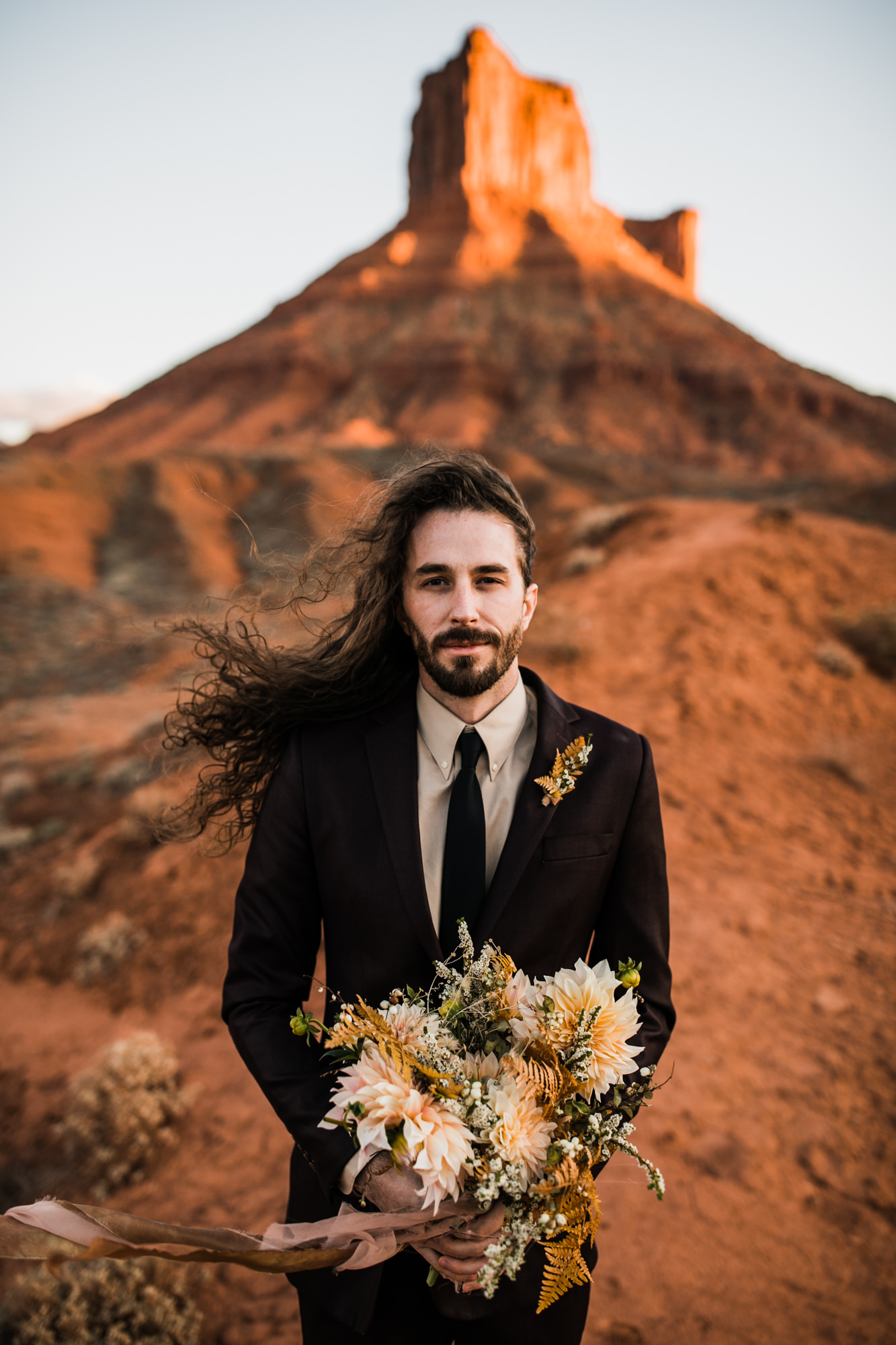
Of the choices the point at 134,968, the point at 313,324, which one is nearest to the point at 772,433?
the point at 313,324

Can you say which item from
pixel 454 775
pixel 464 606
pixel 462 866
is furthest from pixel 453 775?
pixel 464 606

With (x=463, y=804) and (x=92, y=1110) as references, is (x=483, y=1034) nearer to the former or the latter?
(x=463, y=804)

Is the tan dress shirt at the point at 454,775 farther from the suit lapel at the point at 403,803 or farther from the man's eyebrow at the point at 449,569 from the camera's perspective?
the man's eyebrow at the point at 449,569

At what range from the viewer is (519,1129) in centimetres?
138

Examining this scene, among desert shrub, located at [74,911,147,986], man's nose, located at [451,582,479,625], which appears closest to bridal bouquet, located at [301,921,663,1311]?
man's nose, located at [451,582,479,625]

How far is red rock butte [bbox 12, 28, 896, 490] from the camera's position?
4338 centimetres

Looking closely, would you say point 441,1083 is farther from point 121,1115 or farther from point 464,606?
point 121,1115

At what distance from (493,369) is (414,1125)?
4918cm

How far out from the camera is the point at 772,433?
146 feet

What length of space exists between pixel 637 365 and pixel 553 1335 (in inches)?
1987

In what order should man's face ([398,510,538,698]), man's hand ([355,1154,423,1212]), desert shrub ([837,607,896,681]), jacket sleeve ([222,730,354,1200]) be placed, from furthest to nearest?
desert shrub ([837,607,896,681]) < man's face ([398,510,538,698]) < jacket sleeve ([222,730,354,1200]) < man's hand ([355,1154,423,1212])

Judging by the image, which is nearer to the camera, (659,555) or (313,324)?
(659,555)

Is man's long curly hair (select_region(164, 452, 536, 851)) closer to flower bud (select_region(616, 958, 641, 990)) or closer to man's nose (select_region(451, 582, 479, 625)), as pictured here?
man's nose (select_region(451, 582, 479, 625))

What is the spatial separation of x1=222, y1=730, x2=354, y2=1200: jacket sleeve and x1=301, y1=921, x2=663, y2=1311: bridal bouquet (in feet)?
0.46
